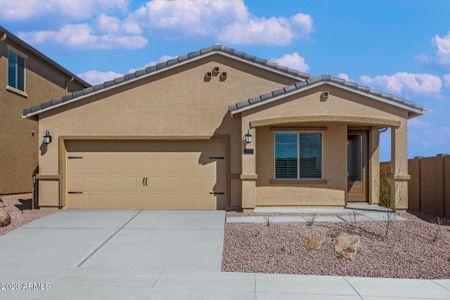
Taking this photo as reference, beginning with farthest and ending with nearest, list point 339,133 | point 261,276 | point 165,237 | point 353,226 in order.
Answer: point 339,133, point 353,226, point 165,237, point 261,276

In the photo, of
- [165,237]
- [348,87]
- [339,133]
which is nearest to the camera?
[165,237]

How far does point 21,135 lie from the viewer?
1919 cm

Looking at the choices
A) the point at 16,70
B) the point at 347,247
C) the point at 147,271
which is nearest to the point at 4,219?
the point at 147,271

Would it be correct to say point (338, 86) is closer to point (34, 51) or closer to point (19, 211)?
point (19, 211)

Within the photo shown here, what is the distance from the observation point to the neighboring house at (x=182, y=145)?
46.5 feet

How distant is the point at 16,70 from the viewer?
60.6ft

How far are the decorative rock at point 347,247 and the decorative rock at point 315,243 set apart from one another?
395mm

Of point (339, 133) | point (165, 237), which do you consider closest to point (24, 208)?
point (165, 237)

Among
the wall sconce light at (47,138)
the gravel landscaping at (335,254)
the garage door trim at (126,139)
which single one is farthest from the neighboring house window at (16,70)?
the gravel landscaping at (335,254)

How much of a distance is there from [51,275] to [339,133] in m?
9.72

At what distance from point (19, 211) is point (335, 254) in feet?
32.9

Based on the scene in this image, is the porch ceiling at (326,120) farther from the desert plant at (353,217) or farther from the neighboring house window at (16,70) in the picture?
the neighboring house window at (16,70)

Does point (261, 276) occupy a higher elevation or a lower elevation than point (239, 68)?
lower

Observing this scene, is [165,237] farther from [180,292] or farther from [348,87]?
[348,87]
